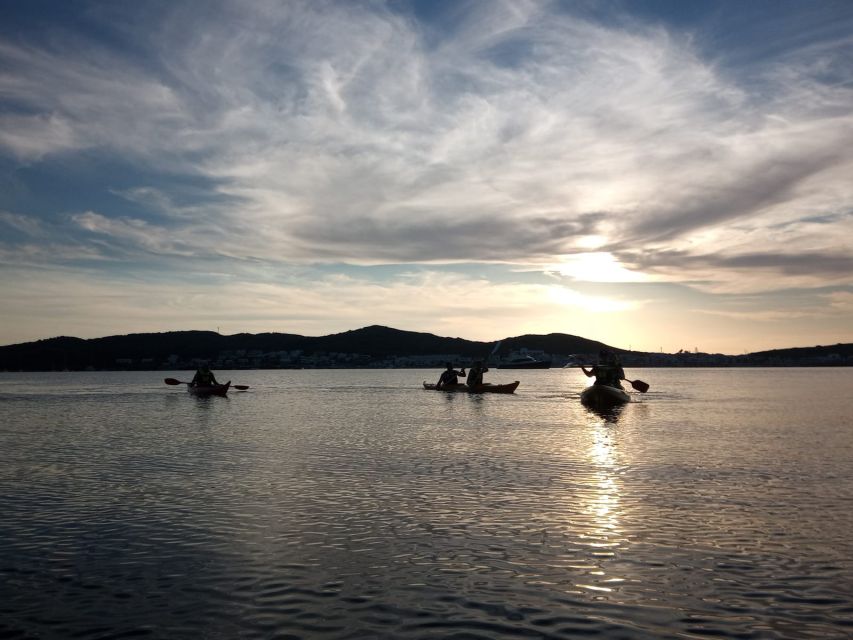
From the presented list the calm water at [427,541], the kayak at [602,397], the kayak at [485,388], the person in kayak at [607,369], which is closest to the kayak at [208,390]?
the kayak at [485,388]

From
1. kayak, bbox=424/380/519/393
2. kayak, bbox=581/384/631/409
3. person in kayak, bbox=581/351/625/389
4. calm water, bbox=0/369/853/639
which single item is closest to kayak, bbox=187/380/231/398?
kayak, bbox=424/380/519/393

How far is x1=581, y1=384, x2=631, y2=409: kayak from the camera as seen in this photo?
6272 centimetres

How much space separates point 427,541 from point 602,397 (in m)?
50.6

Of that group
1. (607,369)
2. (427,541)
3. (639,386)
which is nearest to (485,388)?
(639,386)

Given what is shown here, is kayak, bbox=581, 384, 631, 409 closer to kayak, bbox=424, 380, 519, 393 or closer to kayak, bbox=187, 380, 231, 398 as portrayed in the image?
kayak, bbox=424, 380, 519, 393

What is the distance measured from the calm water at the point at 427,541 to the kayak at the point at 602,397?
29.6m

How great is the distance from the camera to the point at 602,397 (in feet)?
206

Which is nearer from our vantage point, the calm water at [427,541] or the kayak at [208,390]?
the calm water at [427,541]

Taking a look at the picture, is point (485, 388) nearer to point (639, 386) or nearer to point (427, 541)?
point (639, 386)

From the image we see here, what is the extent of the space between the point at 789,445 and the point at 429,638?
1150 inches

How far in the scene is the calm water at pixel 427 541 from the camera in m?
10.4

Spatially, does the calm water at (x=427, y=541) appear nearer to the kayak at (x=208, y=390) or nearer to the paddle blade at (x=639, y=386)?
the paddle blade at (x=639, y=386)

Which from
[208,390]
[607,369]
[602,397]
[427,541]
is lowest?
[427,541]

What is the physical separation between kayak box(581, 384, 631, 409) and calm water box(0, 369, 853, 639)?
29.6 metres
